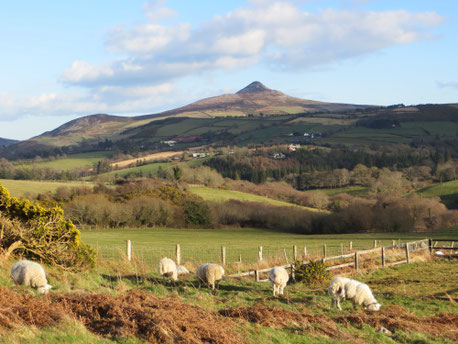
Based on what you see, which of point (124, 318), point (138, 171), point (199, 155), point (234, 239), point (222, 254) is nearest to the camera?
point (124, 318)

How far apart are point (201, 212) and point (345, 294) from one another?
66144mm

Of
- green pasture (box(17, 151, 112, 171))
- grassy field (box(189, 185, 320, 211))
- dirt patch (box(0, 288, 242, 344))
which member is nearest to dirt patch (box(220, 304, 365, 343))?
dirt patch (box(0, 288, 242, 344))

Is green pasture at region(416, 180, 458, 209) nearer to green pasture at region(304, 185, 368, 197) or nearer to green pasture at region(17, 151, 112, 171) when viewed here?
green pasture at region(304, 185, 368, 197)

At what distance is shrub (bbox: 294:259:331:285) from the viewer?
20219 mm

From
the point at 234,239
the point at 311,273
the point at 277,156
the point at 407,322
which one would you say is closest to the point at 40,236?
the point at 311,273

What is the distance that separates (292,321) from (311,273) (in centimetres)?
858

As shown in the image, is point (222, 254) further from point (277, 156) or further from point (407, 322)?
point (277, 156)

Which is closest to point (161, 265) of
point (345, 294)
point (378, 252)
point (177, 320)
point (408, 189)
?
point (345, 294)

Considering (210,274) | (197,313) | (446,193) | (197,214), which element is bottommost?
(197,214)

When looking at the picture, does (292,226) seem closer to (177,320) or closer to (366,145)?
(177,320)

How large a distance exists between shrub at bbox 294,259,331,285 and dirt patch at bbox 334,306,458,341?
5711 mm

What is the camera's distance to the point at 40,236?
17344mm

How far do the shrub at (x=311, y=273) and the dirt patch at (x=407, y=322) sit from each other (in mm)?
5711

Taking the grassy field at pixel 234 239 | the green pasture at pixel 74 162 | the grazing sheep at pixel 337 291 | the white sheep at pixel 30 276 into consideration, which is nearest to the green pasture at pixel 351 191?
the grassy field at pixel 234 239
